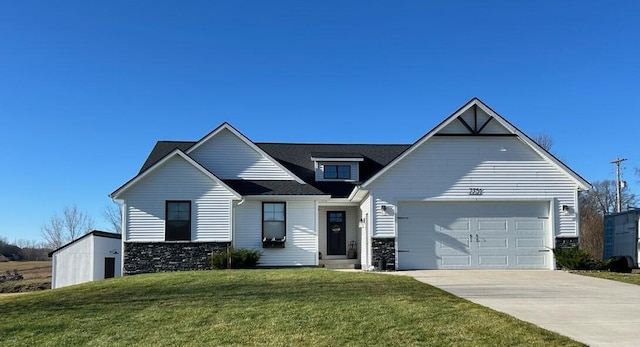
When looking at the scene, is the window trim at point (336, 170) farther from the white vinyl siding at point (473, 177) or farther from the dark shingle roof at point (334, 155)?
the white vinyl siding at point (473, 177)

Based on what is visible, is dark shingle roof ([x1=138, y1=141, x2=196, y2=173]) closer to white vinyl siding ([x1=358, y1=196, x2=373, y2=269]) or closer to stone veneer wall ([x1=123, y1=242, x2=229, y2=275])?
stone veneer wall ([x1=123, y1=242, x2=229, y2=275])

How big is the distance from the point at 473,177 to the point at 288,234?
7.60m

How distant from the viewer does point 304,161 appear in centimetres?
2575

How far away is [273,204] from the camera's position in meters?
22.5

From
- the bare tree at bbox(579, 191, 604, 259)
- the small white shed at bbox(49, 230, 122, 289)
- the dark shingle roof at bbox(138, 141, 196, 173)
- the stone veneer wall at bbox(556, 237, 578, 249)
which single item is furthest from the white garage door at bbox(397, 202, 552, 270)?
the small white shed at bbox(49, 230, 122, 289)

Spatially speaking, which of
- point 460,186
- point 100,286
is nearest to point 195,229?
point 100,286

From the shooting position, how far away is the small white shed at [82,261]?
73.6ft

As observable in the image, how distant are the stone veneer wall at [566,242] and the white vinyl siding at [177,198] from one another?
1188 centimetres

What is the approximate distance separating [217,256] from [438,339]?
13.6 m

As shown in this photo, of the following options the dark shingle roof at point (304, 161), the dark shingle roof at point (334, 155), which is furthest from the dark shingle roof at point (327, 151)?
the dark shingle roof at point (334, 155)

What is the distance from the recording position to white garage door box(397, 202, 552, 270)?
1914 cm

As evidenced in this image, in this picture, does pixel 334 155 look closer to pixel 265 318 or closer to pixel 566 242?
pixel 566 242

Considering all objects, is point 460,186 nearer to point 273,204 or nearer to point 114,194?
point 273,204

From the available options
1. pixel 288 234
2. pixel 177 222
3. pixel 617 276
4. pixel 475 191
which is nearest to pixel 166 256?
pixel 177 222
